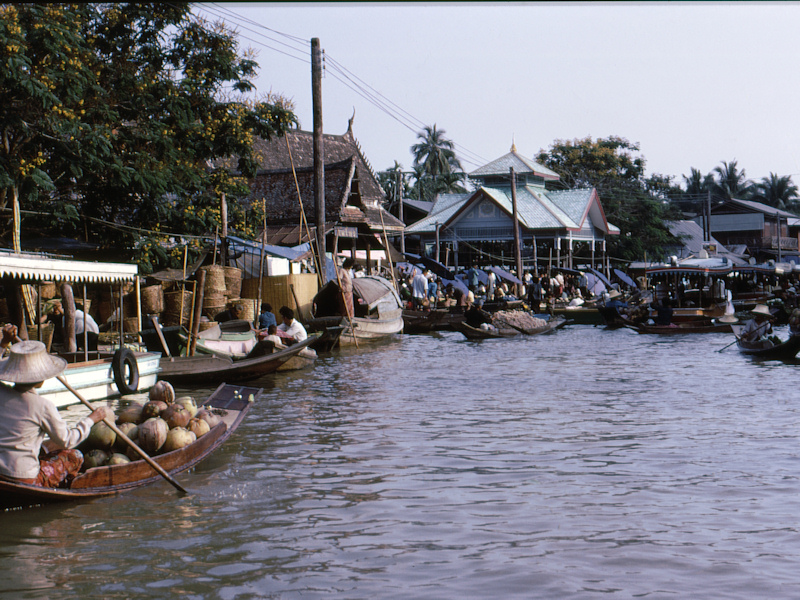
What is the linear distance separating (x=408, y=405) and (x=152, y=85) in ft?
37.8

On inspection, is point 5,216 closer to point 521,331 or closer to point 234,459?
point 234,459

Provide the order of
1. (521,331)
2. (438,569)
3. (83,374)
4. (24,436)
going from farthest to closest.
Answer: (521,331)
(83,374)
(24,436)
(438,569)

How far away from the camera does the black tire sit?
44.1 feet

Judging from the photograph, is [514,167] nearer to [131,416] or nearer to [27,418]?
[131,416]

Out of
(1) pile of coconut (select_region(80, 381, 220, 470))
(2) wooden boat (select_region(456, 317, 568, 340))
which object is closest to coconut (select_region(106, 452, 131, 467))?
(1) pile of coconut (select_region(80, 381, 220, 470))

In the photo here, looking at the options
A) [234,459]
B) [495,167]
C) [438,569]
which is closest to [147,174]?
[234,459]

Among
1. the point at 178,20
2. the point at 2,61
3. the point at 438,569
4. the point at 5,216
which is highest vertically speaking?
the point at 178,20

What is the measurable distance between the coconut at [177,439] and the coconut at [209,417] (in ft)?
2.24

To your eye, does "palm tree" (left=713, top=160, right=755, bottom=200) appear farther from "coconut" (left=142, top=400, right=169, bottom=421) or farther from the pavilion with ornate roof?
"coconut" (left=142, top=400, right=169, bottom=421)

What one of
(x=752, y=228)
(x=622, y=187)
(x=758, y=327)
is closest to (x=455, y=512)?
(x=758, y=327)

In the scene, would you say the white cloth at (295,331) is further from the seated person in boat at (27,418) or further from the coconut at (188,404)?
the seated person in boat at (27,418)

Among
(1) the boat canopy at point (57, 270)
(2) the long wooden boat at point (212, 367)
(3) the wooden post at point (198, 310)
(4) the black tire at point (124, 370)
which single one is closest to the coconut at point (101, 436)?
(1) the boat canopy at point (57, 270)

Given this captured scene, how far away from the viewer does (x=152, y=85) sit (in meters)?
20.8

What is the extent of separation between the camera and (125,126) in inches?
816
